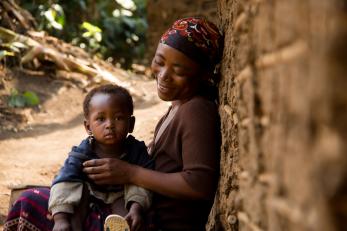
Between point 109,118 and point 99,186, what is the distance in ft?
0.99

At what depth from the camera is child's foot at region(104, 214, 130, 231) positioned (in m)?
2.23

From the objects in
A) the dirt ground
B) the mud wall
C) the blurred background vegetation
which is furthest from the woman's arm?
the blurred background vegetation

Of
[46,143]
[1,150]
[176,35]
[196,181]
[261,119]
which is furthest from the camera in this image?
[46,143]

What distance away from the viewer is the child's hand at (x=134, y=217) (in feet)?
7.69

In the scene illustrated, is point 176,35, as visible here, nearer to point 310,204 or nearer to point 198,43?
point 198,43

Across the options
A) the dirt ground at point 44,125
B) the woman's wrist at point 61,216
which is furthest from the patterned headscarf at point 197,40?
the dirt ground at point 44,125

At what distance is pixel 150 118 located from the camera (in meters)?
5.88

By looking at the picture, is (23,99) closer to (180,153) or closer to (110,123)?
(110,123)

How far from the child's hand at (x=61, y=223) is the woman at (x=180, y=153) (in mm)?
188

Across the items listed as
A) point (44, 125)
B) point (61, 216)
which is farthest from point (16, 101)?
point (61, 216)

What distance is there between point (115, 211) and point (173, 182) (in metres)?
0.30

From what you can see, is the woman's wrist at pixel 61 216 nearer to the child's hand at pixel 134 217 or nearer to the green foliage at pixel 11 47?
the child's hand at pixel 134 217

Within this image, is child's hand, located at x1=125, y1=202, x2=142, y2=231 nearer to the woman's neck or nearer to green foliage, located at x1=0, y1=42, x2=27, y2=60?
the woman's neck

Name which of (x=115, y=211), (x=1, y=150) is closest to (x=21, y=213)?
(x=115, y=211)
